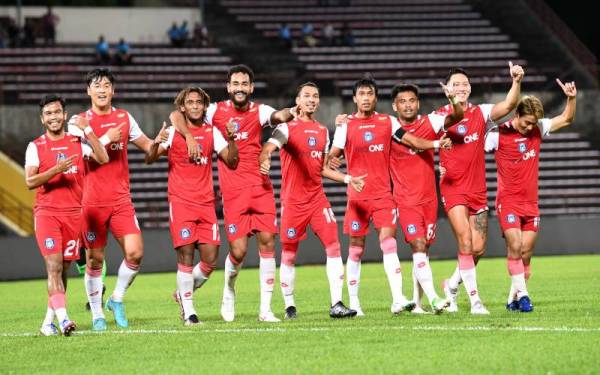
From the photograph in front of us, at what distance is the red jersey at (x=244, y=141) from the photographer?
529 inches

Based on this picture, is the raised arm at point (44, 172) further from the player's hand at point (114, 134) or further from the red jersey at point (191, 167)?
the red jersey at point (191, 167)

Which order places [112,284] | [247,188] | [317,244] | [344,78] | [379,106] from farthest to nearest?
[344,78], [379,106], [317,244], [112,284], [247,188]

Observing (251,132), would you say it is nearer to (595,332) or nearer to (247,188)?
(247,188)

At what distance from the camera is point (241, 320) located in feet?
44.6

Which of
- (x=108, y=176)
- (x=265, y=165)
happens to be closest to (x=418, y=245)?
(x=265, y=165)

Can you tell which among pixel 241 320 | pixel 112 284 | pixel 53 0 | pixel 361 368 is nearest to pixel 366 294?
pixel 241 320

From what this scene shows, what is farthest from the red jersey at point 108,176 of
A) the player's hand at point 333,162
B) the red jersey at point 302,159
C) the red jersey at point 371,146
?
the red jersey at point 371,146

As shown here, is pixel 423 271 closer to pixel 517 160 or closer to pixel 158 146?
pixel 517 160

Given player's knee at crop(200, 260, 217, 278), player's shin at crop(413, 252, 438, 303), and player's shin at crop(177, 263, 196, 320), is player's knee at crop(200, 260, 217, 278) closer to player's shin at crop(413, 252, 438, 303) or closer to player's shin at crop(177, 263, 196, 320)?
player's shin at crop(177, 263, 196, 320)

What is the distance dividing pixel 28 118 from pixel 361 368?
2370cm

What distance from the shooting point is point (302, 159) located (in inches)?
538

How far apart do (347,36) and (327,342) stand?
28.1 m

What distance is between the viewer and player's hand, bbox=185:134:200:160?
12703 mm

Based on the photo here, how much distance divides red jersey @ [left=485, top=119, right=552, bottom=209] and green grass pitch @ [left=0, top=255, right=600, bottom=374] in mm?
1283
